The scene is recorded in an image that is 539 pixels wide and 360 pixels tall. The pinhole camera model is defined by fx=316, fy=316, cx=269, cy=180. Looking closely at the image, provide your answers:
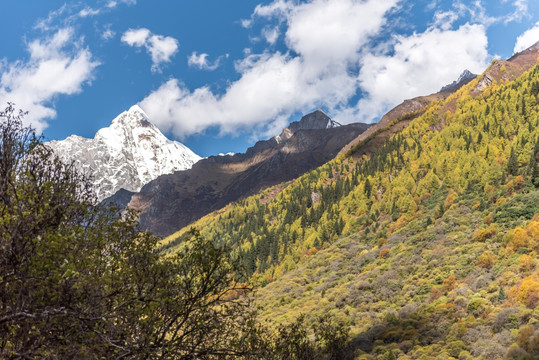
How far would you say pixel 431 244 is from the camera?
80.6 meters

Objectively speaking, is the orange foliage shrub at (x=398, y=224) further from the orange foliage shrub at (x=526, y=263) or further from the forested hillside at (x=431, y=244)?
the orange foliage shrub at (x=526, y=263)

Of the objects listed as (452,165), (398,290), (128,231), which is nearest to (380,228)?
(452,165)

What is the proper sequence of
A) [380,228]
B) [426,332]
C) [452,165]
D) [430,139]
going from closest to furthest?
[426,332] → [380,228] → [452,165] → [430,139]

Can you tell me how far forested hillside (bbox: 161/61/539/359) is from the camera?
131 ft

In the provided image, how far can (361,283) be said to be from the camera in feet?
233

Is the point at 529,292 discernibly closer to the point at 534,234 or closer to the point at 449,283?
the point at 449,283

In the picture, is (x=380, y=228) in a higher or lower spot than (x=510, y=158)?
lower

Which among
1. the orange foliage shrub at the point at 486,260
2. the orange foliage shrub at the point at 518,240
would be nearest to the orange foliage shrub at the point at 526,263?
the orange foliage shrub at the point at 486,260

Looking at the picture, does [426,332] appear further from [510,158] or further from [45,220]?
[510,158]

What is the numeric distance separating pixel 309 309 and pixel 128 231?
62535mm

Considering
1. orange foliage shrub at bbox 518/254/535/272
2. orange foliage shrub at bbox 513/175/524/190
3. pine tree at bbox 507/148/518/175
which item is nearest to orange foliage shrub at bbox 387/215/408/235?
orange foliage shrub at bbox 513/175/524/190

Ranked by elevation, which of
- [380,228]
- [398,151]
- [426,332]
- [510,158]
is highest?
[398,151]

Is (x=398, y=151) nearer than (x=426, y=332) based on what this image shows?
No

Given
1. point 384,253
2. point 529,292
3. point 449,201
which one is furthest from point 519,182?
point 529,292
